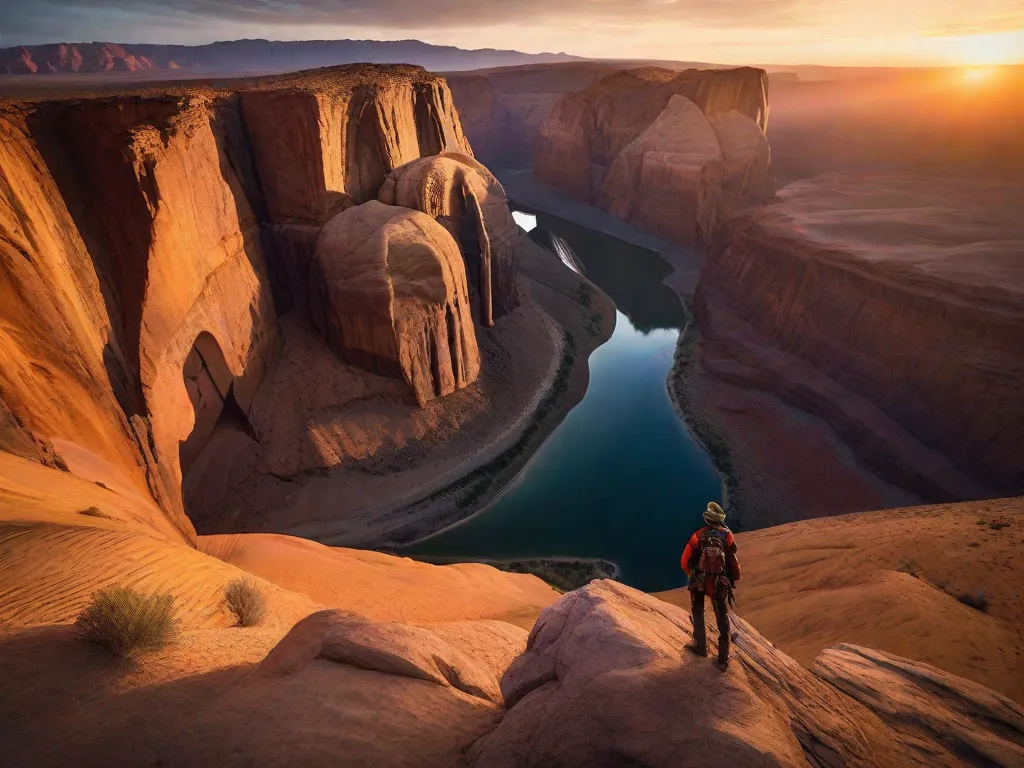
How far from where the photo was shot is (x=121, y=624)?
21.7 feet

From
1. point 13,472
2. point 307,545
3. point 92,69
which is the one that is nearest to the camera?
point 13,472

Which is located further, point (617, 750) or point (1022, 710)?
point (1022, 710)

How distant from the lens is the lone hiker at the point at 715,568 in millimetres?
6781

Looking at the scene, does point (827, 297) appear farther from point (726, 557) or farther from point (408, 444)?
→ point (726, 557)

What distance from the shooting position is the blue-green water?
20.0 metres

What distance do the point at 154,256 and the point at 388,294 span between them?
324 inches

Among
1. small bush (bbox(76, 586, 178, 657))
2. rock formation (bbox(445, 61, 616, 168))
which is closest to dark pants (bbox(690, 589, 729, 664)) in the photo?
small bush (bbox(76, 586, 178, 657))

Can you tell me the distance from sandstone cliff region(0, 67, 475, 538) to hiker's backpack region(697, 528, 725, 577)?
11681mm

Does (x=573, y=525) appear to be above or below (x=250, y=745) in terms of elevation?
below

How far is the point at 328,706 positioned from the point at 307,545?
32.8 feet

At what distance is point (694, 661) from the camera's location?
7.01 m

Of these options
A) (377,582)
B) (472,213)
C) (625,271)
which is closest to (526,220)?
(625,271)

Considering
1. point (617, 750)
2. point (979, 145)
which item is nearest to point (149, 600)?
point (617, 750)

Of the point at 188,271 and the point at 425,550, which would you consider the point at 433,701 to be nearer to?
the point at 425,550
